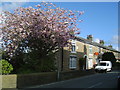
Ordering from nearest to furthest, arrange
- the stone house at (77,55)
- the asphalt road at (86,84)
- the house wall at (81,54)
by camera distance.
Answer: the asphalt road at (86,84), the stone house at (77,55), the house wall at (81,54)

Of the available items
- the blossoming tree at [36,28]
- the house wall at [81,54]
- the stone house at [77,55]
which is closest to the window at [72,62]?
the stone house at [77,55]

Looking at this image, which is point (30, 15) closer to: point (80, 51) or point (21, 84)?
point (21, 84)

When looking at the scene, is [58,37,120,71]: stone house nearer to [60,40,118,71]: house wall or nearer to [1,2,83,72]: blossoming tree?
[60,40,118,71]: house wall

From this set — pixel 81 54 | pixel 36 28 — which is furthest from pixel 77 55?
pixel 36 28

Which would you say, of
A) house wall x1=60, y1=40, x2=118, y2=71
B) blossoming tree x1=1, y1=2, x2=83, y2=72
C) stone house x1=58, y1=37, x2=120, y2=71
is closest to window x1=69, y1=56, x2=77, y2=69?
stone house x1=58, y1=37, x2=120, y2=71

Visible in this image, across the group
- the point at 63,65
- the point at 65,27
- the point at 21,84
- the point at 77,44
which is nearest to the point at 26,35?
the point at 65,27

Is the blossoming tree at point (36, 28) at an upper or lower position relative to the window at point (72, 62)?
upper

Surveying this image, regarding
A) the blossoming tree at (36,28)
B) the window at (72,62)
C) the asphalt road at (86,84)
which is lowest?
the asphalt road at (86,84)

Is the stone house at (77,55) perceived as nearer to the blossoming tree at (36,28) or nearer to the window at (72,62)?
the window at (72,62)

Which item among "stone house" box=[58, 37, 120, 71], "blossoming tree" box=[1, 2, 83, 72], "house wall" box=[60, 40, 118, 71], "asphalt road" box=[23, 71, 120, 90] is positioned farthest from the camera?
"house wall" box=[60, 40, 118, 71]

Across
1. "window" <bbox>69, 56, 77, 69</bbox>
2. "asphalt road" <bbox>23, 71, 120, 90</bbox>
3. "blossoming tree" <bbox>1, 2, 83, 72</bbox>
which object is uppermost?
"blossoming tree" <bbox>1, 2, 83, 72</bbox>

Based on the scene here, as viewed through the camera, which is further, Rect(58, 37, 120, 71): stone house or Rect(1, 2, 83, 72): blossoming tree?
Rect(58, 37, 120, 71): stone house

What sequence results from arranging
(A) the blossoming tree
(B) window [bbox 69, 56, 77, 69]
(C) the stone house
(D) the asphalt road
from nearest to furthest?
(D) the asphalt road
(A) the blossoming tree
(C) the stone house
(B) window [bbox 69, 56, 77, 69]

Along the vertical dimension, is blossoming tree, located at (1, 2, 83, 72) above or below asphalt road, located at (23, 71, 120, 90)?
above
